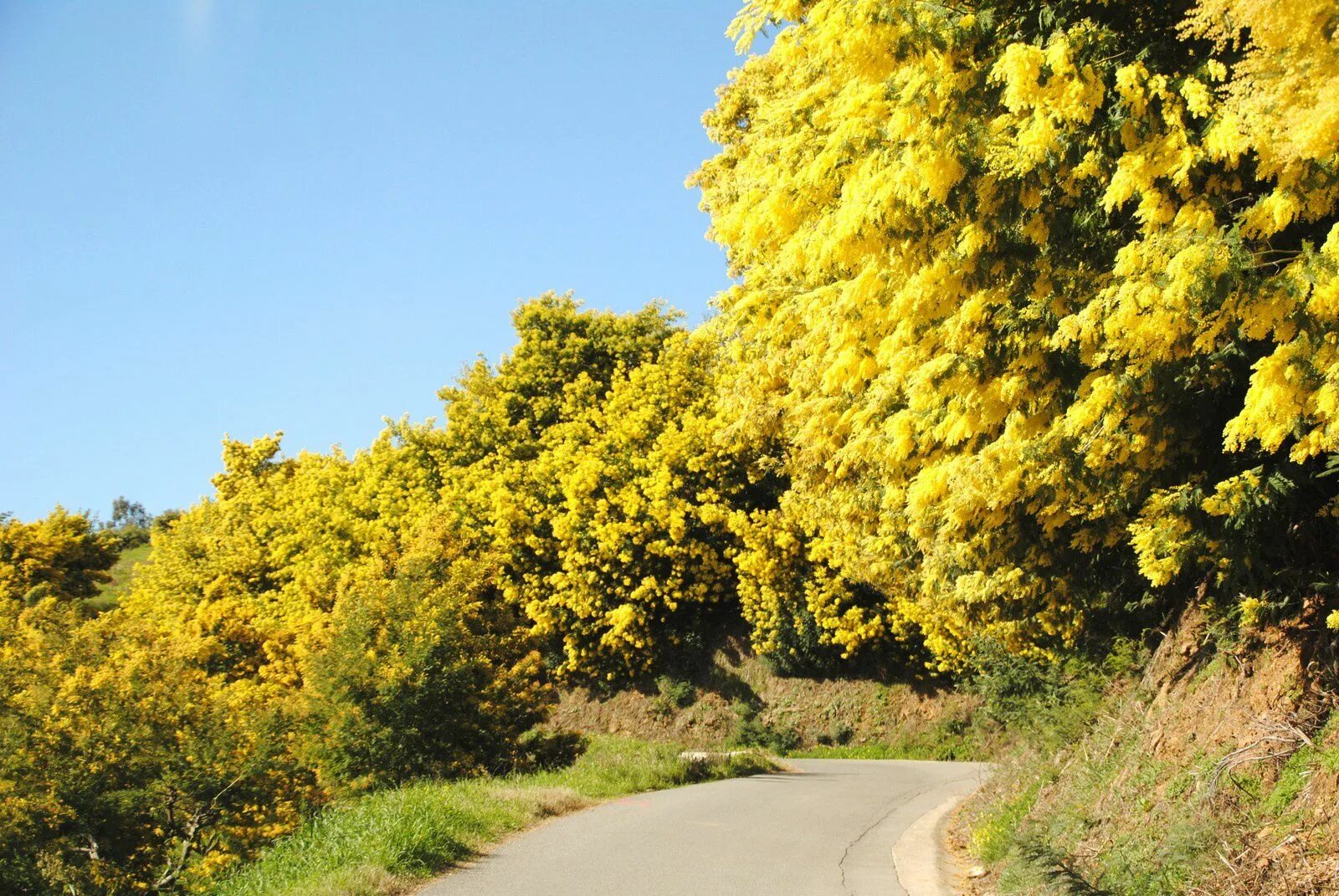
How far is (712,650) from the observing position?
109ft

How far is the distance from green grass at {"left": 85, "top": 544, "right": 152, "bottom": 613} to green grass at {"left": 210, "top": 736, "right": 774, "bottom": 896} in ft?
130

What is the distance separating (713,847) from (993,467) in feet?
17.6

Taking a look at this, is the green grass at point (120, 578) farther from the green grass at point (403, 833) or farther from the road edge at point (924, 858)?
the road edge at point (924, 858)

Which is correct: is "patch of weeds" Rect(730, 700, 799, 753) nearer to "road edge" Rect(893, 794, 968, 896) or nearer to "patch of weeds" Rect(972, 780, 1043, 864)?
"road edge" Rect(893, 794, 968, 896)

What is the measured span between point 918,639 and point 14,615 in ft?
71.0

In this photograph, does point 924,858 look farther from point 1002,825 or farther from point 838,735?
point 838,735

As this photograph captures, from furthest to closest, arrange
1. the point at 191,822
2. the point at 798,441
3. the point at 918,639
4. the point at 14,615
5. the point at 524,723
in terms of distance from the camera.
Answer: the point at 918,639 → the point at 14,615 → the point at 524,723 → the point at 191,822 → the point at 798,441

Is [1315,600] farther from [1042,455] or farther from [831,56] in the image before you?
[831,56]

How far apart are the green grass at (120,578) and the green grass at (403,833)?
39.7m

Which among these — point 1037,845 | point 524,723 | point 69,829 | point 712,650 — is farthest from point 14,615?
point 1037,845

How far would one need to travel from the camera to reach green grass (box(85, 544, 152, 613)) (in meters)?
53.4

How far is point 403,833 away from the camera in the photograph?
9.95 meters

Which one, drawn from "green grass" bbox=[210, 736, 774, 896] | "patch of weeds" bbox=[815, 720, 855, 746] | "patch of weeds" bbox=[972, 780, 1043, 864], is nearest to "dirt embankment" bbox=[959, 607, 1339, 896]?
"patch of weeds" bbox=[972, 780, 1043, 864]

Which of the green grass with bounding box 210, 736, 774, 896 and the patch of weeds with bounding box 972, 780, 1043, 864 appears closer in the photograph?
the green grass with bounding box 210, 736, 774, 896
